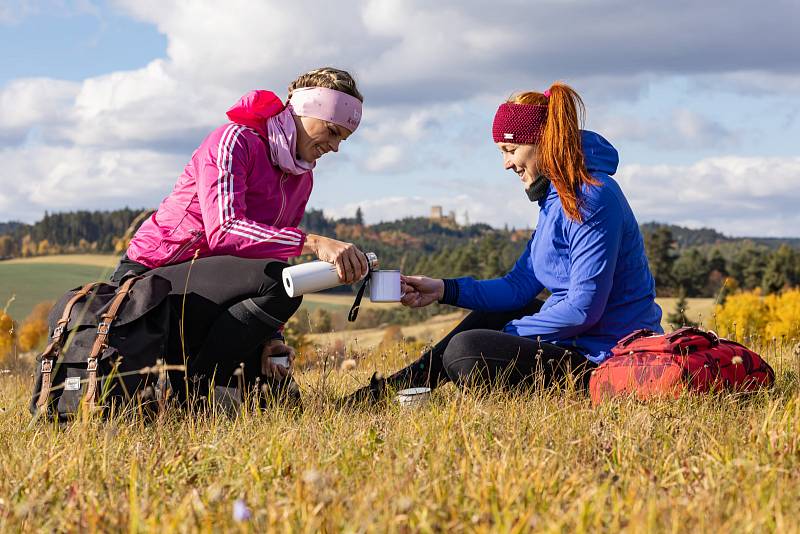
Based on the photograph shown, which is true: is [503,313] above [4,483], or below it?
above

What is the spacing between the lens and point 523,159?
4891 mm

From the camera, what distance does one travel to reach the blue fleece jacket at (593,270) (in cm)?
462

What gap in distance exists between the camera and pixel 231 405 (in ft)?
14.5

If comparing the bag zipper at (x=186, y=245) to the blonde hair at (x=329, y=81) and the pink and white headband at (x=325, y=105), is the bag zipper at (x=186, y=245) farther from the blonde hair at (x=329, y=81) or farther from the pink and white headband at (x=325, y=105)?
the blonde hair at (x=329, y=81)

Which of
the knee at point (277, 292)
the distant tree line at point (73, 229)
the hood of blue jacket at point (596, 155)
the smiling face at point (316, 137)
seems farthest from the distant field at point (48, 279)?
the knee at point (277, 292)

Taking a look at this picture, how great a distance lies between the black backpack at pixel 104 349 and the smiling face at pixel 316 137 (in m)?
1.18

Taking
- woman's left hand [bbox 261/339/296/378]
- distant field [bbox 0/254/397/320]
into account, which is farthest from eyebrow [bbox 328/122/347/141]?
distant field [bbox 0/254/397/320]

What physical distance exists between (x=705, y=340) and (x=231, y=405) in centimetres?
251

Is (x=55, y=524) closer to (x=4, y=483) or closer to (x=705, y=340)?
(x=4, y=483)

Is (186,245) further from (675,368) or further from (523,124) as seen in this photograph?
(675,368)

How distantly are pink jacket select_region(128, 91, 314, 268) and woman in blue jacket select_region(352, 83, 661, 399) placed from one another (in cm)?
111

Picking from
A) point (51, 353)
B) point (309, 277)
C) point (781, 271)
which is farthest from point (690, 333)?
point (781, 271)

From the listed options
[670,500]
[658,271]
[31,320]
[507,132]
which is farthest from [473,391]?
[658,271]

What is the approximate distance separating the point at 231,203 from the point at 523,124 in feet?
5.53
